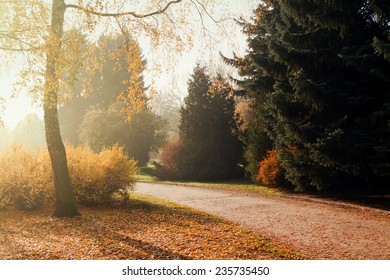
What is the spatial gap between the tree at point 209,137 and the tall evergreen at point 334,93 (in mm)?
10068

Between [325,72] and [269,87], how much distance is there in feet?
10.1

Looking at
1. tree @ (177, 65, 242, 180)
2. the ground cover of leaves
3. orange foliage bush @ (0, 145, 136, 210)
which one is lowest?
the ground cover of leaves

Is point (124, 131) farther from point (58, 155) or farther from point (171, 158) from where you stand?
point (58, 155)

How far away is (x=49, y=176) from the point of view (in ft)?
32.2

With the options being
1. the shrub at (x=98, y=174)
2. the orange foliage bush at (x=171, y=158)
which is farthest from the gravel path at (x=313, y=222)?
the orange foliage bush at (x=171, y=158)

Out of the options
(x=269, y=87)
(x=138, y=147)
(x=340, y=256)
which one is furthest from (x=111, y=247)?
(x=138, y=147)

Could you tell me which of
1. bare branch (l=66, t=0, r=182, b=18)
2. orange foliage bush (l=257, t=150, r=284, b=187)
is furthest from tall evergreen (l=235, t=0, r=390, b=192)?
bare branch (l=66, t=0, r=182, b=18)

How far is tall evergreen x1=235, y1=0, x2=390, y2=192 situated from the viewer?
31.4 feet

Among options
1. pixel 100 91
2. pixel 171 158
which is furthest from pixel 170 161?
pixel 100 91

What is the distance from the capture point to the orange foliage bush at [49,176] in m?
9.39

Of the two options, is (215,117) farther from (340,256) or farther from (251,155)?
(340,256)

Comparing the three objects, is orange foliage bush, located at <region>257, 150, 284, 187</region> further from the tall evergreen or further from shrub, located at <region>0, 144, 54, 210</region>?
shrub, located at <region>0, 144, 54, 210</region>

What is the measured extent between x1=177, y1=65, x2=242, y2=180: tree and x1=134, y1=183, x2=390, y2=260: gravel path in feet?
32.7

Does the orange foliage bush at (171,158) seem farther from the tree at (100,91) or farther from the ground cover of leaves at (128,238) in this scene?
the tree at (100,91)
